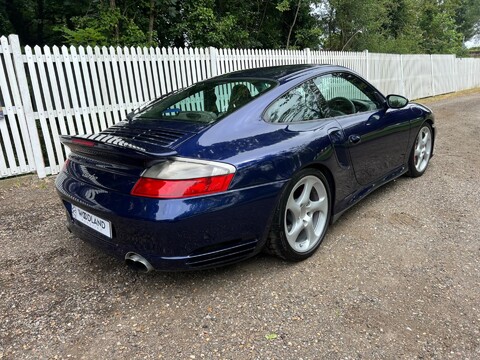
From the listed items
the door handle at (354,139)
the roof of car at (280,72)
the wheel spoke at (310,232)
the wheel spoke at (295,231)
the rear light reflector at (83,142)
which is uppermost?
the roof of car at (280,72)

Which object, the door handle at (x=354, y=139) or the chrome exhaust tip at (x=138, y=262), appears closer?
the chrome exhaust tip at (x=138, y=262)

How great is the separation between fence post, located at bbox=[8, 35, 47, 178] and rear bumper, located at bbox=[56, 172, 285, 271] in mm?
Result: 3200

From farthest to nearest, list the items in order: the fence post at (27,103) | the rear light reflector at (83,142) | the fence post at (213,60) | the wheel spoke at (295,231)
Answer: the fence post at (213,60), the fence post at (27,103), the wheel spoke at (295,231), the rear light reflector at (83,142)

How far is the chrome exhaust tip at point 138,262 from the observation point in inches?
91.0

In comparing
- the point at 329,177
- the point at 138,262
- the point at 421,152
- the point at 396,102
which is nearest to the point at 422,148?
the point at 421,152

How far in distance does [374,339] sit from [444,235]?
164cm

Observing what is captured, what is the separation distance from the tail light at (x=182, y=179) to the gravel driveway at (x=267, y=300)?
77cm

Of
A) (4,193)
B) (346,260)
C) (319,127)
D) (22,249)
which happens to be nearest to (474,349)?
(346,260)

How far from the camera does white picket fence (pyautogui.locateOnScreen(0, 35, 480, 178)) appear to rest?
4.98m

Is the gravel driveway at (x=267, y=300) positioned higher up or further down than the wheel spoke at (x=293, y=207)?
further down

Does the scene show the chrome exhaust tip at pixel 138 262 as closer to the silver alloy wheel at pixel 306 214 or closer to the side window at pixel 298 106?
the silver alloy wheel at pixel 306 214

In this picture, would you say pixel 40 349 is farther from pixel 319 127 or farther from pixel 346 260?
pixel 319 127

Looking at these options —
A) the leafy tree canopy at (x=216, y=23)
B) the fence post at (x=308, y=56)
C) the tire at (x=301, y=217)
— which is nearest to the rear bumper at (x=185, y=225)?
the tire at (x=301, y=217)

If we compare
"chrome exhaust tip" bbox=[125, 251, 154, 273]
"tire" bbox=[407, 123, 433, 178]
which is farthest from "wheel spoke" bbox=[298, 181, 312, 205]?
"tire" bbox=[407, 123, 433, 178]
